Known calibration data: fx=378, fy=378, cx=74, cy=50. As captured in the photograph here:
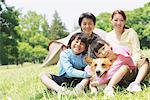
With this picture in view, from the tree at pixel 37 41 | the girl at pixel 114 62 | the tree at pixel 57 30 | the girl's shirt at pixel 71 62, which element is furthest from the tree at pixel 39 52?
the girl at pixel 114 62

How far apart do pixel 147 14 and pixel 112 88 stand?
142ft

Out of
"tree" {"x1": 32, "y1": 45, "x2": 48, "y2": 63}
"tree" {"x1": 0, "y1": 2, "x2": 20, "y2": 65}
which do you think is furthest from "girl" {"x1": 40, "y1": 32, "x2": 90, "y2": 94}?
"tree" {"x1": 32, "y1": 45, "x2": 48, "y2": 63}

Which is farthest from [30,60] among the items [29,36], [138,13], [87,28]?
[87,28]

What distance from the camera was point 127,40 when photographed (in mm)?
4957

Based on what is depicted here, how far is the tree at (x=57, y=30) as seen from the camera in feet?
216

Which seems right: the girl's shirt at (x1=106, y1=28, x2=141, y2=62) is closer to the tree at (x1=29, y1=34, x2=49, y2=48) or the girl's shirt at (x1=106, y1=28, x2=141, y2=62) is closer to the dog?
the dog

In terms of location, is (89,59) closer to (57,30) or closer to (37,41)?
(37,41)

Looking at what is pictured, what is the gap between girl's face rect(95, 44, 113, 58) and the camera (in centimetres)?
457

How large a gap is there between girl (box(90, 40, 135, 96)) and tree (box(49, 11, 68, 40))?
58724 millimetres

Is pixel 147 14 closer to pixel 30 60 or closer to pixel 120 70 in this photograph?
pixel 30 60

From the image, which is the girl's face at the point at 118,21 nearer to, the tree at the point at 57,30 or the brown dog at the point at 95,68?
the brown dog at the point at 95,68

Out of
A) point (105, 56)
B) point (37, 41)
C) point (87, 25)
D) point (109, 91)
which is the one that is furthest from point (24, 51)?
point (109, 91)

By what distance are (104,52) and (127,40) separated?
54cm

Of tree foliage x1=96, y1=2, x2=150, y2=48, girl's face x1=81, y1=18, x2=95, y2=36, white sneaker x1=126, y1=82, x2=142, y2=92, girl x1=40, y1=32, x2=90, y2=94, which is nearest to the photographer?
white sneaker x1=126, y1=82, x2=142, y2=92
